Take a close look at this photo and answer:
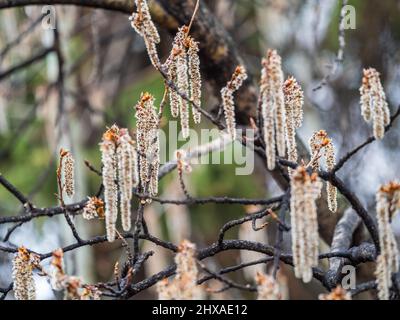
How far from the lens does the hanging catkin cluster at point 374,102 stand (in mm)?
1504

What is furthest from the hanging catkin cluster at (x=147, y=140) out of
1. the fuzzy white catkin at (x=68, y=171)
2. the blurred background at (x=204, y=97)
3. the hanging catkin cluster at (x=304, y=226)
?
the blurred background at (x=204, y=97)

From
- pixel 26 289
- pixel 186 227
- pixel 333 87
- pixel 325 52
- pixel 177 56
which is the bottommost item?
pixel 26 289

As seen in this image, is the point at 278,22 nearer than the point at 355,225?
No

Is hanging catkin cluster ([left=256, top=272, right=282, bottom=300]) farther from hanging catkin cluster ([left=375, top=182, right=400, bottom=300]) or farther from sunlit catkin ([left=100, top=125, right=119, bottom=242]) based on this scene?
sunlit catkin ([left=100, top=125, right=119, bottom=242])

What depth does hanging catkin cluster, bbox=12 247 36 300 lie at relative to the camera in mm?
1646

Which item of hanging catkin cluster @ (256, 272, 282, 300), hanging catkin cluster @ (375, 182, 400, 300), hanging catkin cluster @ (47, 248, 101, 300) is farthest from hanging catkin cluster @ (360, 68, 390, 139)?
hanging catkin cluster @ (47, 248, 101, 300)

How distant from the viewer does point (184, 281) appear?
4.67ft

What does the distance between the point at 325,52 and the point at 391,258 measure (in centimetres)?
599

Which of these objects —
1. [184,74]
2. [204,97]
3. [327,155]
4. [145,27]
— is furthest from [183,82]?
[204,97]

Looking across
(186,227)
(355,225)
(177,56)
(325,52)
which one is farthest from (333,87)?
(177,56)

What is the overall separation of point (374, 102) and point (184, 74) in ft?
1.63
